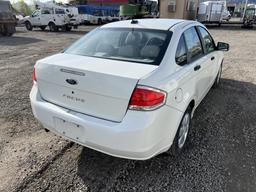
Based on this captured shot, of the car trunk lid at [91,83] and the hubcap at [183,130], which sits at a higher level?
the car trunk lid at [91,83]

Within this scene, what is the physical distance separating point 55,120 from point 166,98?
124 centimetres

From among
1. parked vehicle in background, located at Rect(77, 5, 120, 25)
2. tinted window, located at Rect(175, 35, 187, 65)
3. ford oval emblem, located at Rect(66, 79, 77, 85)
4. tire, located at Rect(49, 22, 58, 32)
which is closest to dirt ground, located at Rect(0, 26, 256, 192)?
ford oval emblem, located at Rect(66, 79, 77, 85)

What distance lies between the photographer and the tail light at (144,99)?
2.02 meters

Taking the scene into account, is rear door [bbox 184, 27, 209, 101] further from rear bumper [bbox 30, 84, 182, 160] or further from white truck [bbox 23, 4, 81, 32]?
white truck [bbox 23, 4, 81, 32]

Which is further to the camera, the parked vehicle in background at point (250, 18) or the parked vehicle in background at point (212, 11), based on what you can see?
the parked vehicle in background at point (250, 18)

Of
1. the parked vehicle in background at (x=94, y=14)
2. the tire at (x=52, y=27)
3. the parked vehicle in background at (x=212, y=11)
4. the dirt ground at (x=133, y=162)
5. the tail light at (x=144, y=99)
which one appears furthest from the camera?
the parked vehicle in background at (x=94, y=14)

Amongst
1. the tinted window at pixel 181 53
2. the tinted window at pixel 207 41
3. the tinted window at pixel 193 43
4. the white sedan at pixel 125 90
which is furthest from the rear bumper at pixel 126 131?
the tinted window at pixel 207 41

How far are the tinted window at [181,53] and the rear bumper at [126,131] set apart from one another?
64cm

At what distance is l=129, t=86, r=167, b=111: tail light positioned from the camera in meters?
2.02

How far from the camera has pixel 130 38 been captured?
114 inches

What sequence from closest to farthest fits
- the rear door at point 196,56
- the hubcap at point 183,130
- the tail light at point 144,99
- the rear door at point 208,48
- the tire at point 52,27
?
the tail light at point 144,99
the hubcap at point 183,130
the rear door at point 196,56
the rear door at point 208,48
the tire at point 52,27

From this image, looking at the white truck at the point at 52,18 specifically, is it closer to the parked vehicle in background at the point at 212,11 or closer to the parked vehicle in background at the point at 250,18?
the parked vehicle in background at the point at 212,11

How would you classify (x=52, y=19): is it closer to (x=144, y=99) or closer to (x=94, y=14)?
(x=94, y=14)

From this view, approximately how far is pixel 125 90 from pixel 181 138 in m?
1.23
